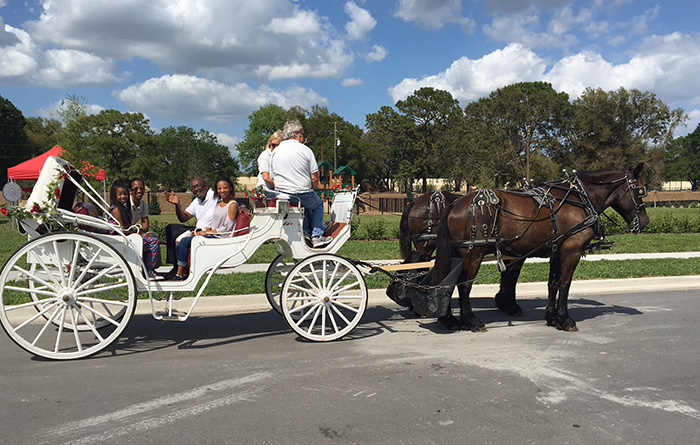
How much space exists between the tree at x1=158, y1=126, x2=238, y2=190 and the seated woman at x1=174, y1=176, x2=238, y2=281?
263 ft

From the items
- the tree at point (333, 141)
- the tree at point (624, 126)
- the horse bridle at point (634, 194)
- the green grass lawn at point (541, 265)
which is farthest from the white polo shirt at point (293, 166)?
the tree at point (333, 141)

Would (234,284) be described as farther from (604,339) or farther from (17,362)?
(604,339)

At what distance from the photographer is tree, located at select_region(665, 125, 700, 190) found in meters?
93.1

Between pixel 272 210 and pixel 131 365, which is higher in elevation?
pixel 272 210

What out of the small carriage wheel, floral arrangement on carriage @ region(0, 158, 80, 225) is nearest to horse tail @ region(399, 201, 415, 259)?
the small carriage wheel

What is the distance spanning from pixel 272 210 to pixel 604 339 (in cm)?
425

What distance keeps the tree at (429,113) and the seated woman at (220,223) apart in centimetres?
6665

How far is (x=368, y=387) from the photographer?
175 inches

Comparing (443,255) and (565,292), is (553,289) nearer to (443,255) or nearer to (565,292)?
(565,292)

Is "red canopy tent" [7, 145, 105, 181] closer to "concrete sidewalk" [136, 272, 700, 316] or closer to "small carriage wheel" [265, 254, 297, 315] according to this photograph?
"concrete sidewalk" [136, 272, 700, 316]

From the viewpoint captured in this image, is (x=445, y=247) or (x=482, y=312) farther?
(x=482, y=312)

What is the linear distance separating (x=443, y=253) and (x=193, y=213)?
3.52 m

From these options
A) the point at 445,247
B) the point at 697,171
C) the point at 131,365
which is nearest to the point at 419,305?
the point at 445,247

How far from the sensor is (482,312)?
7.60 meters
